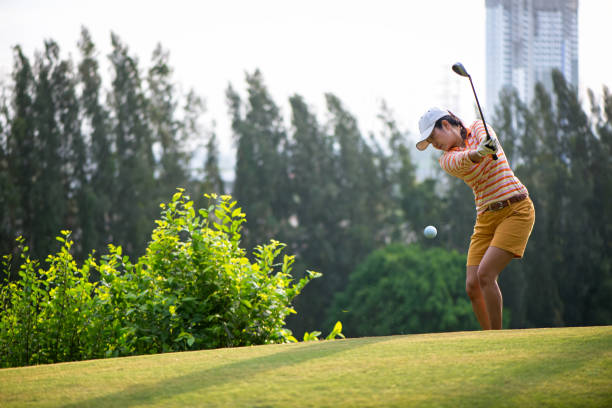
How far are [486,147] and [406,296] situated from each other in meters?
31.1

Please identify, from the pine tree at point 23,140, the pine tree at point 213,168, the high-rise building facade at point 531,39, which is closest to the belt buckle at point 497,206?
the pine tree at point 23,140

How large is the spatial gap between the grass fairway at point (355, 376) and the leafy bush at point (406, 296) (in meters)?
30.6

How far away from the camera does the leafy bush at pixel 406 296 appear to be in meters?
33.8

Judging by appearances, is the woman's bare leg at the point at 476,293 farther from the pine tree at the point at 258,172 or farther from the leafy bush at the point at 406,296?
the pine tree at the point at 258,172

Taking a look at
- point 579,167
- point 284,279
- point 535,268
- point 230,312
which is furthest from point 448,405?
point 579,167

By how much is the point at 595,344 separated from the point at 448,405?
119 cm

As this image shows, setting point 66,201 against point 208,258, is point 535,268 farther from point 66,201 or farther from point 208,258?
point 208,258

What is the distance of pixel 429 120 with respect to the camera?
14.8ft

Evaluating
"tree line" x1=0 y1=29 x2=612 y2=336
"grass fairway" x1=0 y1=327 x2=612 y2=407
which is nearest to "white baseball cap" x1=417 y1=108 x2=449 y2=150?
"grass fairway" x1=0 y1=327 x2=612 y2=407

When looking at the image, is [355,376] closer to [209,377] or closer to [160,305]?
[209,377]

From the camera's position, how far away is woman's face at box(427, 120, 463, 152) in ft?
14.8

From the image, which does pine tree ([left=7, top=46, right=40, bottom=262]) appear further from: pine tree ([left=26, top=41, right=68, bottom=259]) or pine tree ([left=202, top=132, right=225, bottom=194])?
pine tree ([left=202, top=132, right=225, bottom=194])

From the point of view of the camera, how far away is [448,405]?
231 cm

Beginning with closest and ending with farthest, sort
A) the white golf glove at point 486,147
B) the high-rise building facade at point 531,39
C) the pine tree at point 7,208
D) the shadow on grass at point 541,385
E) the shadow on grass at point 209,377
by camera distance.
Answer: the shadow on grass at point 541,385, the shadow on grass at point 209,377, the white golf glove at point 486,147, the pine tree at point 7,208, the high-rise building facade at point 531,39
